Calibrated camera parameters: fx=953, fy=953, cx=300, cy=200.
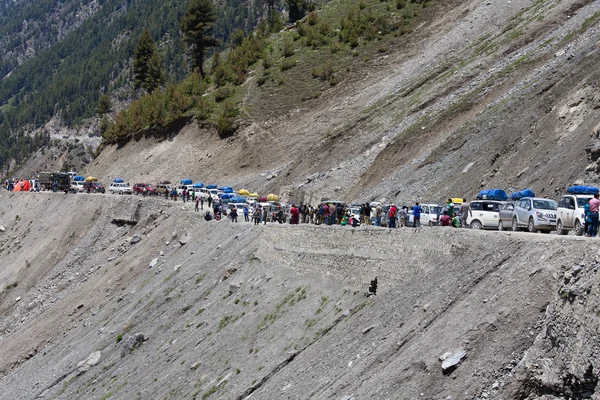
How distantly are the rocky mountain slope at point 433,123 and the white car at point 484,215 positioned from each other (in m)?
4.24

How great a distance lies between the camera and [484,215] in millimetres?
33469

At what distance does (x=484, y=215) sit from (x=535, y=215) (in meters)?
4.61

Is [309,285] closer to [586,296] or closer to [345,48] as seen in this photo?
[586,296]

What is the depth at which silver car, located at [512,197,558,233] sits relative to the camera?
2877 cm

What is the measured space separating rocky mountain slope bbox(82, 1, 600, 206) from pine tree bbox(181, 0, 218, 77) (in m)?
14.3

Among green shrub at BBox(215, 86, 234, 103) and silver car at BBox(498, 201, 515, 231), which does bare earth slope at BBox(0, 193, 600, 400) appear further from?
green shrub at BBox(215, 86, 234, 103)

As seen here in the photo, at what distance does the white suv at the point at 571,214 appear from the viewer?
88.7ft

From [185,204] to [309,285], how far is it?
96.1 ft

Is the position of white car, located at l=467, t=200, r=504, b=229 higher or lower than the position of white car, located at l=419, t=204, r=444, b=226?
higher

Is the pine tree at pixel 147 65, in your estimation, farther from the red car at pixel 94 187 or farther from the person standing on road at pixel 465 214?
the person standing on road at pixel 465 214

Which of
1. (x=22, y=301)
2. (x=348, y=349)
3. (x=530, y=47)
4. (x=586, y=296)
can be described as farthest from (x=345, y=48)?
(x=586, y=296)

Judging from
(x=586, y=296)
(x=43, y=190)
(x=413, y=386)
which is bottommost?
(x=43, y=190)

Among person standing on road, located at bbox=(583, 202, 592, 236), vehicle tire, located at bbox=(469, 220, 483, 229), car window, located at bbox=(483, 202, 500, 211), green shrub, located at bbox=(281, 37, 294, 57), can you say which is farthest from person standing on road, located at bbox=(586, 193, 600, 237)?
green shrub, located at bbox=(281, 37, 294, 57)

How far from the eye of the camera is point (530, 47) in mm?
60062
